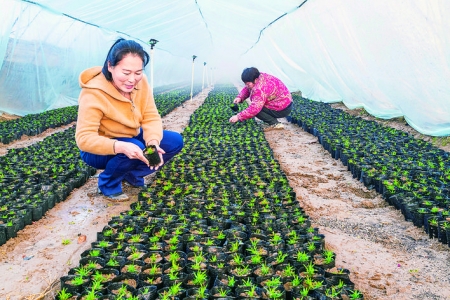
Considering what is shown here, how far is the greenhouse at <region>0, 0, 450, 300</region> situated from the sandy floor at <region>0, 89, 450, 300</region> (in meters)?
0.02

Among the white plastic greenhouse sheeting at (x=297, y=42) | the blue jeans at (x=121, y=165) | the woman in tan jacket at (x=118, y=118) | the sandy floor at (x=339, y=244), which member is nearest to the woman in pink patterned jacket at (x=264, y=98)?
the white plastic greenhouse sheeting at (x=297, y=42)

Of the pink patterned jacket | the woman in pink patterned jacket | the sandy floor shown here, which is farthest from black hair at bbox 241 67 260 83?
the sandy floor

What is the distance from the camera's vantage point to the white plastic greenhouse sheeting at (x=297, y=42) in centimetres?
579

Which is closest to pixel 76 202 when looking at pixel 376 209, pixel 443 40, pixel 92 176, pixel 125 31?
pixel 92 176

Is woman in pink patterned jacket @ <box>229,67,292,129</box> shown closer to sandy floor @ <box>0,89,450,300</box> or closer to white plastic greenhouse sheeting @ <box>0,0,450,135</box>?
white plastic greenhouse sheeting @ <box>0,0,450,135</box>

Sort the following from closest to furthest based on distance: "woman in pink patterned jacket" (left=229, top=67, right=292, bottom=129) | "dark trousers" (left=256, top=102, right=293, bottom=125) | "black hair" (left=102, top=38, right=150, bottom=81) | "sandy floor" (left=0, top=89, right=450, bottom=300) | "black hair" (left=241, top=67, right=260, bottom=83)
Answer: "sandy floor" (left=0, top=89, right=450, bottom=300) < "black hair" (left=102, top=38, right=150, bottom=81) < "black hair" (left=241, top=67, right=260, bottom=83) < "woman in pink patterned jacket" (left=229, top=67, right=292, bottom=129) < "dark trousers" (left=256, top=102, right=293, bottom=125)

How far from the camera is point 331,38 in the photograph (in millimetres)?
8961

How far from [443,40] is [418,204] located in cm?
246

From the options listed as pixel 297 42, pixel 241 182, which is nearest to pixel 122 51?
pixel 241 182

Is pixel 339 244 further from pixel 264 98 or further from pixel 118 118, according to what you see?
pixel 264 98

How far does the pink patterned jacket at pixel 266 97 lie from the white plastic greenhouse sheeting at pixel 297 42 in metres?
1.73

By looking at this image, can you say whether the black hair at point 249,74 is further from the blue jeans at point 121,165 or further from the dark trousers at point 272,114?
the blue jeans at point 121,165

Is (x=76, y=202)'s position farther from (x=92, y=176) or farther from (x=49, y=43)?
(x=49, y=43)

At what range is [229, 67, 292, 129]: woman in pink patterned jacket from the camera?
23.9ft
